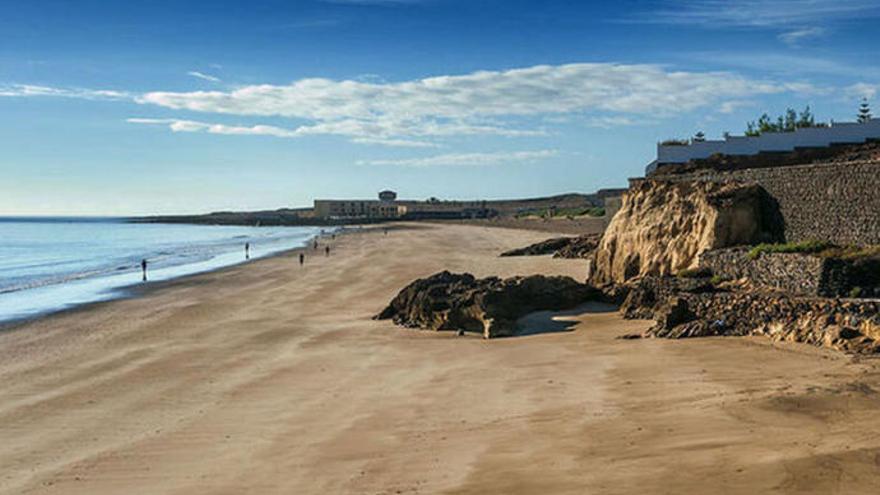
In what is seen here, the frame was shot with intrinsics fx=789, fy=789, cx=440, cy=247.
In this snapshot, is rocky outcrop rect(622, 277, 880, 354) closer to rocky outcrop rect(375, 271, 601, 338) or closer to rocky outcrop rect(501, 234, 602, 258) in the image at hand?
rocky outcrop rect(375, 271, 601, 338)

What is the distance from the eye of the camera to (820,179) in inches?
806

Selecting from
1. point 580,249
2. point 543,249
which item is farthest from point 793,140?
point 543,249

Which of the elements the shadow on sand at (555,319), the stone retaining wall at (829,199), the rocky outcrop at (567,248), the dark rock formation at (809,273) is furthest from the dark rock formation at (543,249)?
the dark rock formation at (809,273)

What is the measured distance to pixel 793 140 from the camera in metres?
29.5

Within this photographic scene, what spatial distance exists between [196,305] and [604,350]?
2028 centimetres

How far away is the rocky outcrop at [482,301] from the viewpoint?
21609mm

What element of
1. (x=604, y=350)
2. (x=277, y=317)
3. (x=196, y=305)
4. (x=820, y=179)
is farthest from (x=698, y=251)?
(x=196, y=305)

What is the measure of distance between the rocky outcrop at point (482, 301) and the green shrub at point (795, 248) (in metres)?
5.23

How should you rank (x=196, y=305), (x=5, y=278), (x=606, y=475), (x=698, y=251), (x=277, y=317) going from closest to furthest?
(x=606, y=475) → (x=698, y=251) → (x=277, y=317) → (x=196, y=305) → (x=5, y=278)

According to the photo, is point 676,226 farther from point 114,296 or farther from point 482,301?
point 114,296

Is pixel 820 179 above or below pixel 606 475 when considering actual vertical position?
above

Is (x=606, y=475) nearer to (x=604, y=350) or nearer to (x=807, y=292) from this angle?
(x=604, y=350)

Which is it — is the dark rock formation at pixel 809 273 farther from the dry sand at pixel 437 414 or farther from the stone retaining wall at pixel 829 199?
the dry sand at pixel 437 414

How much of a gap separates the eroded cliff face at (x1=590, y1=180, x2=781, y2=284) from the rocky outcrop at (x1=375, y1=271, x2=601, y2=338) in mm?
2967
